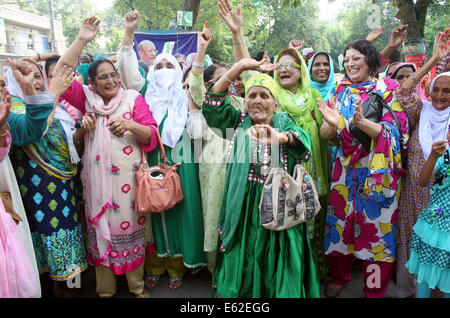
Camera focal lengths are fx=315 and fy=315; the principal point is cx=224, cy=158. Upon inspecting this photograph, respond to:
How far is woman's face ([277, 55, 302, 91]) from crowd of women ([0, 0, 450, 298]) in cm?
2

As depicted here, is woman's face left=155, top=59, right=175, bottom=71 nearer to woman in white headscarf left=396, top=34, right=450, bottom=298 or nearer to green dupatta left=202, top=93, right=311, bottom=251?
green dupatta left=202, top=93, right=311, bottom=251

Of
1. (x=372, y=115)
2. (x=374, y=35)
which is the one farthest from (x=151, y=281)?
(x=374, y=35)

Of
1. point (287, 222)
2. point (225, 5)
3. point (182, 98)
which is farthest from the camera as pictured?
point (182, 98)

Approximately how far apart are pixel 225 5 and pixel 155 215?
1900mm

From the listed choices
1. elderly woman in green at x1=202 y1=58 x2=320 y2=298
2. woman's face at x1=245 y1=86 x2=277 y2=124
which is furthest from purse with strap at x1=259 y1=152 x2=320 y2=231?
woman's face at x1=245 y1=86 x2=277 y2=124

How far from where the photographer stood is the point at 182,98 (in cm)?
283

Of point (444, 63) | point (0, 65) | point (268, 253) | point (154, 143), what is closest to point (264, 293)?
point (268, 253)

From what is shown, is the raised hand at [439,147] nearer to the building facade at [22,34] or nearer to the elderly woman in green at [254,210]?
the elderly woman in green at [254,210]

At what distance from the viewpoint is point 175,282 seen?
2.87 m

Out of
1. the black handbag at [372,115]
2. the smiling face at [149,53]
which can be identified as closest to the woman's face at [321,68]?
the black handbag at [372,115]

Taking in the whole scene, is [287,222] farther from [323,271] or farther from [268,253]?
→ [323,271]

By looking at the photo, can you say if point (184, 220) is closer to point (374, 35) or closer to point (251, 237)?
point (251, 237)

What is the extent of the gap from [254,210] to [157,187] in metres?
0.79

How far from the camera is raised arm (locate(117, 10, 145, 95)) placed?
2.61 m
